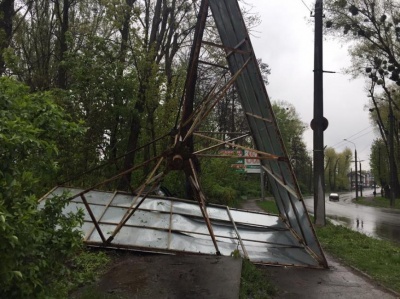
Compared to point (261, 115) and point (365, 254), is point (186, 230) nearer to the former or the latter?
point (261, 115)

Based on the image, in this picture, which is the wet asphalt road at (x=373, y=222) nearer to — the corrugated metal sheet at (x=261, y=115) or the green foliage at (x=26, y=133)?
the corrugated metal sheet at (x=261, y=115)

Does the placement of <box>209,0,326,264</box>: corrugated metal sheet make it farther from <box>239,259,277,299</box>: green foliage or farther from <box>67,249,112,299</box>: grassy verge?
<box>67,249,112,299</box>: grassy verge

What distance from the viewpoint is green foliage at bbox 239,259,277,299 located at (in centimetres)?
609

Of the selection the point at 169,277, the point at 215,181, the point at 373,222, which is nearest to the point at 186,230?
the point at 169,277

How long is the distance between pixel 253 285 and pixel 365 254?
4.83 m

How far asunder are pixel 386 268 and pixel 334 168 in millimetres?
104487

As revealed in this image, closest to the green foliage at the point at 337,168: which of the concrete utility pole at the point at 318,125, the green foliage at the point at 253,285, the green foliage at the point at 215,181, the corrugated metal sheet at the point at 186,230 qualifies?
the green foliage at the point at 215,181

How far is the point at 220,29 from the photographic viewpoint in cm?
957

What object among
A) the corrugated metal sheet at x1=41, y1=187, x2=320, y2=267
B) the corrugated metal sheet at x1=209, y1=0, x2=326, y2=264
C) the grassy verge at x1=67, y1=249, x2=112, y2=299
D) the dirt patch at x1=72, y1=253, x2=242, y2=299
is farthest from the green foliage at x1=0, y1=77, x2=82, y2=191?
the corrugated metal sheet at x1=209, y1=0, x2=326, y2=264

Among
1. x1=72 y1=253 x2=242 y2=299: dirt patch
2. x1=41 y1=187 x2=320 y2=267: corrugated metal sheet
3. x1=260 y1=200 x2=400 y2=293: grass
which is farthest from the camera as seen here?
x1=260 y1=200 x2=400 y2=293: grass

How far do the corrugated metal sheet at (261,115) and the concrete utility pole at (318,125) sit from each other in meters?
5.02

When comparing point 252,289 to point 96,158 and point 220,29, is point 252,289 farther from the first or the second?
point 96,158

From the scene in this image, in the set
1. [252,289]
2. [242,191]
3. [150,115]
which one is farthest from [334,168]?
[252,289]

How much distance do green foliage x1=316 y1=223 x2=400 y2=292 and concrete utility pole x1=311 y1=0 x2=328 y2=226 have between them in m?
0.83
